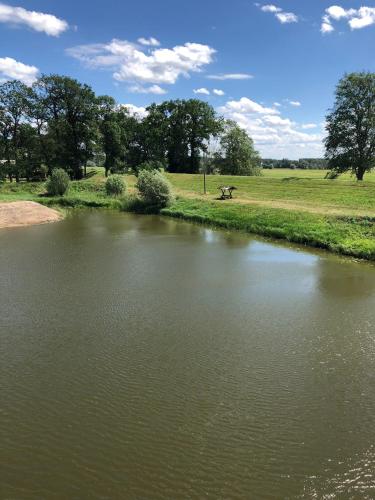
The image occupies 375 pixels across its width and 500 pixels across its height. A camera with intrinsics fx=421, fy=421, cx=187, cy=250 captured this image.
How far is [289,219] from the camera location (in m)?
27.0

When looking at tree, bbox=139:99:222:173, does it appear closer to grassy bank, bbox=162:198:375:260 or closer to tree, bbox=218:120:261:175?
tree, bbox=218:120:261:175

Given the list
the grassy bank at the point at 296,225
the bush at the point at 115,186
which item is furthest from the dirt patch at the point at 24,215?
the grassy bank at the point at 296,225

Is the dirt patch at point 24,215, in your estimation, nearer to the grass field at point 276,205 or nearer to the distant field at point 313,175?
the grass field at point 276,205

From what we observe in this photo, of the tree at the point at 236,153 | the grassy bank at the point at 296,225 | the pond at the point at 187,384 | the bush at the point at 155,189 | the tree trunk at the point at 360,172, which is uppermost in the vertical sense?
the tree at the point at 236,153

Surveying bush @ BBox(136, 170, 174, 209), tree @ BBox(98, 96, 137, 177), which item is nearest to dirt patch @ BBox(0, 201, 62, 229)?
bush @ BBox(136, 170, 174, 209)

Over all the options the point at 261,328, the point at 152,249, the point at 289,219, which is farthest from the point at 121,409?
the point at 289,219

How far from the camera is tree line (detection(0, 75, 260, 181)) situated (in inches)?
2108

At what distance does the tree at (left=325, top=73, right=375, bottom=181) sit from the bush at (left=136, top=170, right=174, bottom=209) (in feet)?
82.0

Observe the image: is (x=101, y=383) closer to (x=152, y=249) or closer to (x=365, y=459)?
(x=365, y=459)

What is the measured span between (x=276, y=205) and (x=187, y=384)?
26.5 meters

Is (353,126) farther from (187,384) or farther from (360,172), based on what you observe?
(187,384)

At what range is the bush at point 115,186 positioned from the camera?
45.1 m

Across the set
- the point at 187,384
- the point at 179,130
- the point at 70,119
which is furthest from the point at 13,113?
the point at 187,384

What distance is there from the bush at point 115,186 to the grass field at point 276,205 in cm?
102
